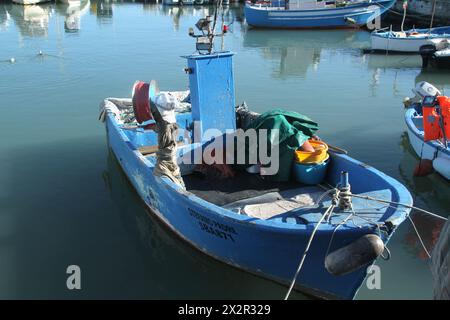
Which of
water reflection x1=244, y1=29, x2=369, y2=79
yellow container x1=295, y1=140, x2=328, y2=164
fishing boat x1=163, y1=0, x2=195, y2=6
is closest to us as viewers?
yellow container x1=295, y1=140, x2=328, y2=164

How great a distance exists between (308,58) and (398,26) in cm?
1190

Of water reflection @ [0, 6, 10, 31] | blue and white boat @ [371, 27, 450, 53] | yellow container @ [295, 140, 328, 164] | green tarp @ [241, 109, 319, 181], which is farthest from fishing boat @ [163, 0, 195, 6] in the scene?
yellow container @ [295, 140, 328, 164]

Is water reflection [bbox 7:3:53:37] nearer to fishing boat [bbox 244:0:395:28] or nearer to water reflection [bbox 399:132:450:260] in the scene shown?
fishing boat [bbox 244:0:395:28]

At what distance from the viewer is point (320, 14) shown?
1201 inches

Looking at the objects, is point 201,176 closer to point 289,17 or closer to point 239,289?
point 239,289

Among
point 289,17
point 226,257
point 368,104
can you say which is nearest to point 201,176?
point 226,257

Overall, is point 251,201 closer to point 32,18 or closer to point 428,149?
point 428,149

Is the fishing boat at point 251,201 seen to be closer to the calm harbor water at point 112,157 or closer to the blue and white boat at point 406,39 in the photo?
the calm harbor water at point 112,157

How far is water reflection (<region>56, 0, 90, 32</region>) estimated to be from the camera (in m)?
31.3

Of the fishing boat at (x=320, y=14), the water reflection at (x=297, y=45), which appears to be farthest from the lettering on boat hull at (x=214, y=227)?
the fishing boat at (x=320, y=14)

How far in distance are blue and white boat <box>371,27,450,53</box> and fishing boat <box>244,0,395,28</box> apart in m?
8.62

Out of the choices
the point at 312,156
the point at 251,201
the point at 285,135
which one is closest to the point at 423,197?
the point at 312,156

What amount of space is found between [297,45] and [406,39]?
6671 mm

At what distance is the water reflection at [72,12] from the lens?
103ft
